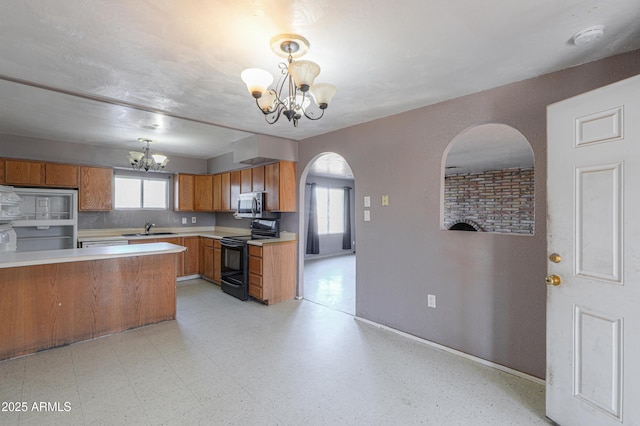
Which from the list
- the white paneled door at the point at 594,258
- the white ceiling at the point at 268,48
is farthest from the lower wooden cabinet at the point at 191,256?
the white paneled door at the point at 594,258

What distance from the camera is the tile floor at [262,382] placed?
1929 millimetres

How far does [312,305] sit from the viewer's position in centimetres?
423

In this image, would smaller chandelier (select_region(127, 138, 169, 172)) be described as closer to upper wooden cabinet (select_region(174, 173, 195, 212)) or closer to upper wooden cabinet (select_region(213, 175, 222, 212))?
upper wooden cabinet (select_region(174, 173, 195, 212))

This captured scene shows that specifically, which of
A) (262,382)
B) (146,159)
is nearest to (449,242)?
(262,382)

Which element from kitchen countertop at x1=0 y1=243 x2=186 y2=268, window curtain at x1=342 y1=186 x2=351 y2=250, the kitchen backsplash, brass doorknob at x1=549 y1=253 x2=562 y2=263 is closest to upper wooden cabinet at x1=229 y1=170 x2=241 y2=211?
the kitchen backsplash

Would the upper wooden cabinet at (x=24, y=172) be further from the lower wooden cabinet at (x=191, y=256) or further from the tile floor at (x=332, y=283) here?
the tile floor at (x=332, y=283)

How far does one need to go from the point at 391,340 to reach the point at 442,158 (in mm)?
1919

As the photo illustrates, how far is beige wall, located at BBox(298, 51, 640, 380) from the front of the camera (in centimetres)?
231

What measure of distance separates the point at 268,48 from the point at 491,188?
782 centimetres

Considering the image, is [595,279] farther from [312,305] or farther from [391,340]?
[312,305]

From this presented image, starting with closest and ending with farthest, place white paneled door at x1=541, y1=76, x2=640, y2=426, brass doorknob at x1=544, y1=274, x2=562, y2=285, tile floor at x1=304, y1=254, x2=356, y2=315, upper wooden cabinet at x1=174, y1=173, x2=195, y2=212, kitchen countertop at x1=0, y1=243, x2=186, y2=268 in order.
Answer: white paneled door at x1=541, y1=76, x2=640, y2=426 → brass doorknob at x1=544, y1=274, x2=562, y2=285 → kitchen countertop at x1=0, y1=243, x2=186, y2=268 → tile floor at x1=304, y1=254, x2=356, y2=315 → upper wooden cabinet at x1=174, y1=173, x2=195, y2=212

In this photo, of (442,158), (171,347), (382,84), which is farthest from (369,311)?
(382,84)

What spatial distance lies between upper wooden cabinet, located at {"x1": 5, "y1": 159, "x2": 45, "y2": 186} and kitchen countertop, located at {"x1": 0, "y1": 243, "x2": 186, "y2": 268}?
1939mm

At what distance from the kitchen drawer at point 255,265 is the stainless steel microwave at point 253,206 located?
2.50 ft
